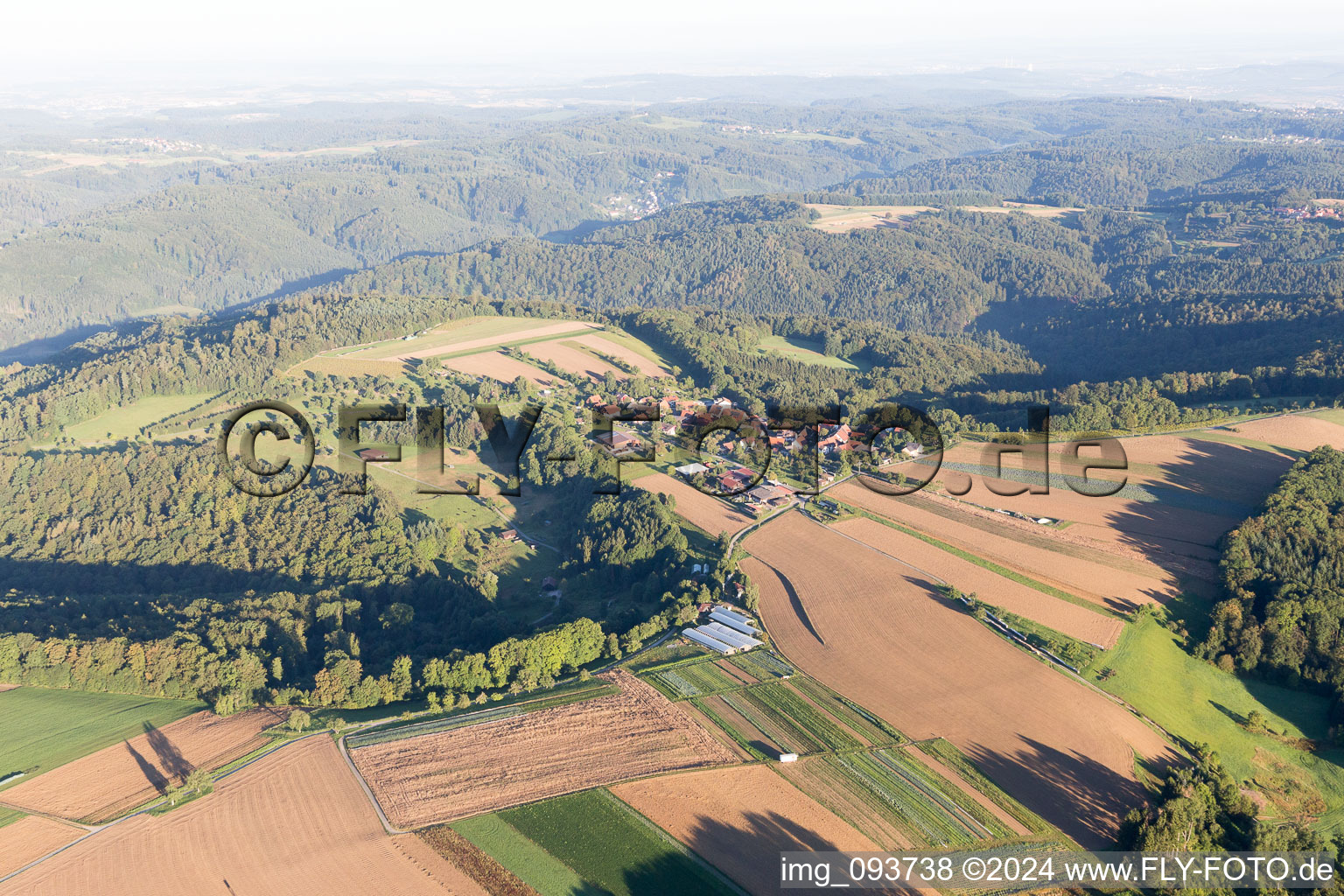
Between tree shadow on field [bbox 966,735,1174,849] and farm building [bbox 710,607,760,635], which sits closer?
tree shadow on field [bbox 966,735,1174,849]

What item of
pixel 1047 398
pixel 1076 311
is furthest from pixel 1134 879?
pixel 1076 311

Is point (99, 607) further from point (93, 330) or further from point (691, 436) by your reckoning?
point (93, 330)

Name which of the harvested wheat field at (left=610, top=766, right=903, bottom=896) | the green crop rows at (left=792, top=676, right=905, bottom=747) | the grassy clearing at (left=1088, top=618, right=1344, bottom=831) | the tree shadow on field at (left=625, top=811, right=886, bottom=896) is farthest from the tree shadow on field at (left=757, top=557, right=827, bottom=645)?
the tree shadow on field at (left=625, top=811, right=886, bottom=896)

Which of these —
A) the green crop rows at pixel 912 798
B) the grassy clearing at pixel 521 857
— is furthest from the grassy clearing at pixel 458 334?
the green crop rows at pixel 912 798

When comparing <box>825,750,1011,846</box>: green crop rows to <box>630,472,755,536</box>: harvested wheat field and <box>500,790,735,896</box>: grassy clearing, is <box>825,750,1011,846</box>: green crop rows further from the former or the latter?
<box>630,472,755,536</box>: harvested wheat field

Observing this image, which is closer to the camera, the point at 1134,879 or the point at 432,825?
the point at 1134,879

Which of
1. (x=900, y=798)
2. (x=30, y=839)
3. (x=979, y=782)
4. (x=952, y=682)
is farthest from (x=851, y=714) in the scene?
Answer: (x=30, y=839)
